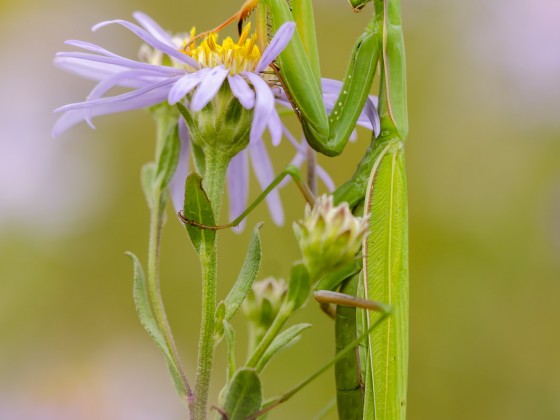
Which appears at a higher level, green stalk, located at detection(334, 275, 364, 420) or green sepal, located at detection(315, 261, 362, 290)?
green sepal, located at detection(315, 261, 362, 290)

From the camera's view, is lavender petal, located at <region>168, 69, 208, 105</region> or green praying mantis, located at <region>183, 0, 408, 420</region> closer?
lavender petal, located at <region>168, 69, 208, 105</region>

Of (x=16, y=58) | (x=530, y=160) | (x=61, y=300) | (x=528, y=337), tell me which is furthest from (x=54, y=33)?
(x=528, y=337)

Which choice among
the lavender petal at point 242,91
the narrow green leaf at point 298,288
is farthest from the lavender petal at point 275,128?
the narrow green leaf at point 298,288

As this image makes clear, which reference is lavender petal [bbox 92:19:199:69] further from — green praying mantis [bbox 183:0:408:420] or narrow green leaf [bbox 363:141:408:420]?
narrow green leaf [bbox 363:141:408:420]

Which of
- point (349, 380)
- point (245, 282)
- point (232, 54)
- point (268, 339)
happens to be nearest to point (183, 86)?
point (232, 54)

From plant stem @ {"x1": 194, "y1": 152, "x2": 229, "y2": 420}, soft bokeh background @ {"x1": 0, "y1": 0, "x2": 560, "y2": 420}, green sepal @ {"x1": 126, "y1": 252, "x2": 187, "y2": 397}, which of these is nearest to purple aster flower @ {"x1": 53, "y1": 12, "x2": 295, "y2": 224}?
plant stem @ {"x1": 194, "y1": 152, "x2": 229, "y2": 420}

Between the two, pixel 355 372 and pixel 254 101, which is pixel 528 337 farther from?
pixel 254 101
